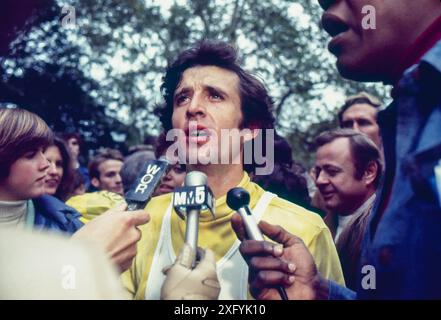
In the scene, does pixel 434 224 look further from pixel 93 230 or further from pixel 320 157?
pixel 320 157

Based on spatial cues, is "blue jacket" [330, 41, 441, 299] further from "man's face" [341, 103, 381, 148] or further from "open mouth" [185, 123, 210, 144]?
"man's face" [341, 103, 381, 148]

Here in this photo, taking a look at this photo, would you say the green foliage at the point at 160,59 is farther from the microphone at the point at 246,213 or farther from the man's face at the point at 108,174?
the microphone at the point at 246,213

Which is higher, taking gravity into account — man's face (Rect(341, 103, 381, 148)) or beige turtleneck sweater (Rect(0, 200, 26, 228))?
man's face (Rect(341, 103, 381, 148))

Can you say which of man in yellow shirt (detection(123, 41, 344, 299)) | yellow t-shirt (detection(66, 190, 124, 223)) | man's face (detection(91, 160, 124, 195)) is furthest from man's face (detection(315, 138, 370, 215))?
man's face (detection(91, 160, 124, 195))

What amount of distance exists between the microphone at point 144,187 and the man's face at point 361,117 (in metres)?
2.18

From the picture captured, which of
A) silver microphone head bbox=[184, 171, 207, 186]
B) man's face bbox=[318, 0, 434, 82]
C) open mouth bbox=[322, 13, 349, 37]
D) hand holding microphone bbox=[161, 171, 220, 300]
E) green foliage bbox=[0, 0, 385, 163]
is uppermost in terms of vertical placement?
green foliage bbox=[0, 0, 385, 163]

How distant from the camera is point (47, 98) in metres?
5.11

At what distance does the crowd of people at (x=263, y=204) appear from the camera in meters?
1.13

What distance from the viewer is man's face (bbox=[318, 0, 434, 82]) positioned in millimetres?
Answer: 1323

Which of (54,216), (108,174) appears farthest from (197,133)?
(108,174)

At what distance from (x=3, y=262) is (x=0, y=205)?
98 centimetres

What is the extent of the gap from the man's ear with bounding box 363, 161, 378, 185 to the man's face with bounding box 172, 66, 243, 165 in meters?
0.74

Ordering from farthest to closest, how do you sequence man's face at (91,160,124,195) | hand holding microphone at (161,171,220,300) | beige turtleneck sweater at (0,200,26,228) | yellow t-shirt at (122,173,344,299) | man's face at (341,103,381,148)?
man's face at (91,160,124,195), man's face at (341,103,381,148), beige turtleneck sweater at (0,200,26,228), yellow t-shirt at (122,173,344,299), hand holding microphone at (161,171,220,300)
